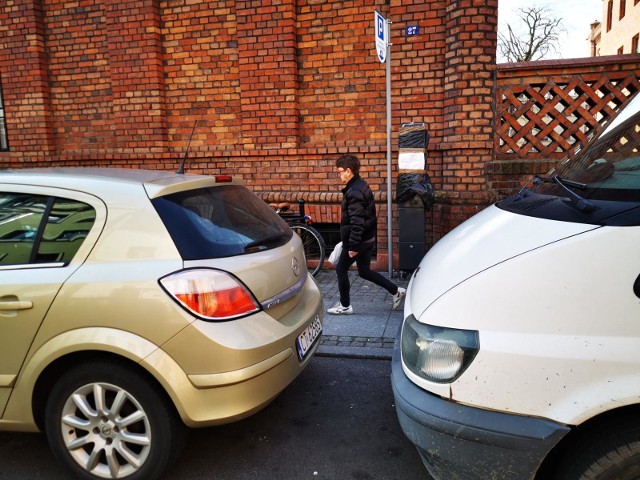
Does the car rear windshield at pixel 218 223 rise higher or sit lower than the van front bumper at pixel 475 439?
higher

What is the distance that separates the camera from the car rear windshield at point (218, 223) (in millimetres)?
2525

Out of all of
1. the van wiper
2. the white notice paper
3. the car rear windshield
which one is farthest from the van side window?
the white notice paper

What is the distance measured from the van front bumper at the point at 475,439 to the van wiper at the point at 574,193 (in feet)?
2.75

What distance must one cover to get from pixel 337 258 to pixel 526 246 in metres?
3.35

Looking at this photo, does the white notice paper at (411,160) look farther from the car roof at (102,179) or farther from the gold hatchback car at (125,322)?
the gold hatchback car at (125,322)

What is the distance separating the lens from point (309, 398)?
3482 mm

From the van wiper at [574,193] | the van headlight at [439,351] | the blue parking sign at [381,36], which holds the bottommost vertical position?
the van headlight at [439,351]

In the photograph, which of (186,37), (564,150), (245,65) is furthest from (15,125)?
(564,150)

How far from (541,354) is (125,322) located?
1860 mm

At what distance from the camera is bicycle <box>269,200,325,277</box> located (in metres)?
6.61

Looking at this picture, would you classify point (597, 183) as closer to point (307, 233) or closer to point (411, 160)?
point (411, 160)

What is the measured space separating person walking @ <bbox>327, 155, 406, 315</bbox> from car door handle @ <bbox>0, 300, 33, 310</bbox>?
2.95 metres

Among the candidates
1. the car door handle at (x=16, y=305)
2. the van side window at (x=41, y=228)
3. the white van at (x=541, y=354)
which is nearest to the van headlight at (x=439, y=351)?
the white van at (x=541, y=354)

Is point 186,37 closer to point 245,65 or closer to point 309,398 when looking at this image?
point 245,65
